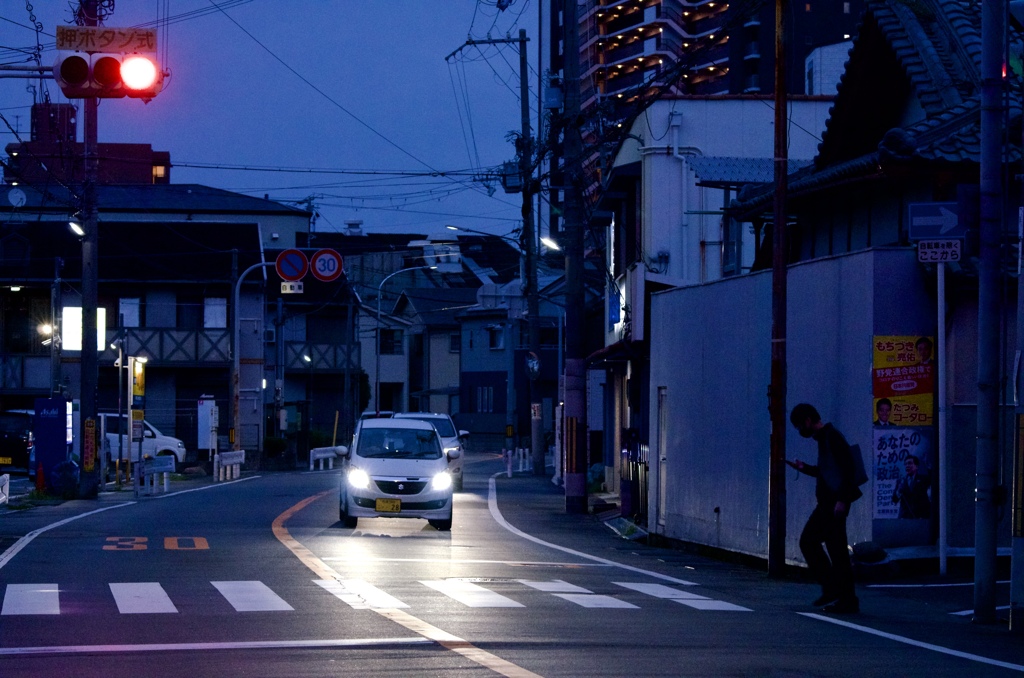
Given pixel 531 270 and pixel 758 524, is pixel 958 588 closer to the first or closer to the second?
pixel 758 524

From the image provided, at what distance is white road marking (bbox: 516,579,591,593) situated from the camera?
13406 mm

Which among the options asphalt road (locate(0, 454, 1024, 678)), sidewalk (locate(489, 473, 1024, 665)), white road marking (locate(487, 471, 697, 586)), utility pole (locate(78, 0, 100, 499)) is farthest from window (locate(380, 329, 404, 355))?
asphalt road (locate(0, 454, 1024, 678))

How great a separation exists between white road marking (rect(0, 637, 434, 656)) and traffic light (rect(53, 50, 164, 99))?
5.96m

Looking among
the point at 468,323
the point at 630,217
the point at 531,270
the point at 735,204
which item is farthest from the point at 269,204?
the point at 735,204

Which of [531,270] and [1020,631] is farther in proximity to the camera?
[531,270]

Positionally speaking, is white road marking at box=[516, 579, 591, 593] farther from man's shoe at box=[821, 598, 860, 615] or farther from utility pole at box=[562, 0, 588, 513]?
utility pole at box=[562, 0, 588, 513]

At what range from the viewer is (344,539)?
1983 cm

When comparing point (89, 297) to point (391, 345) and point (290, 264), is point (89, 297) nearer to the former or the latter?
point (290, 264)

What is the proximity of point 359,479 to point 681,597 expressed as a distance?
9.97 meters

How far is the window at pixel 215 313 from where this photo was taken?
5728 cm

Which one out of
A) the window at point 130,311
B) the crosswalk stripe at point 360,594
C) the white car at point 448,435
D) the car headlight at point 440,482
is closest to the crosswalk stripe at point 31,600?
the crosswalk stripe at point 360,594

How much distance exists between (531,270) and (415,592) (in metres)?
32.7

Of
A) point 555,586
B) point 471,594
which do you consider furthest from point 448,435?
point 471,594

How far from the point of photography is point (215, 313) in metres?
57.4
